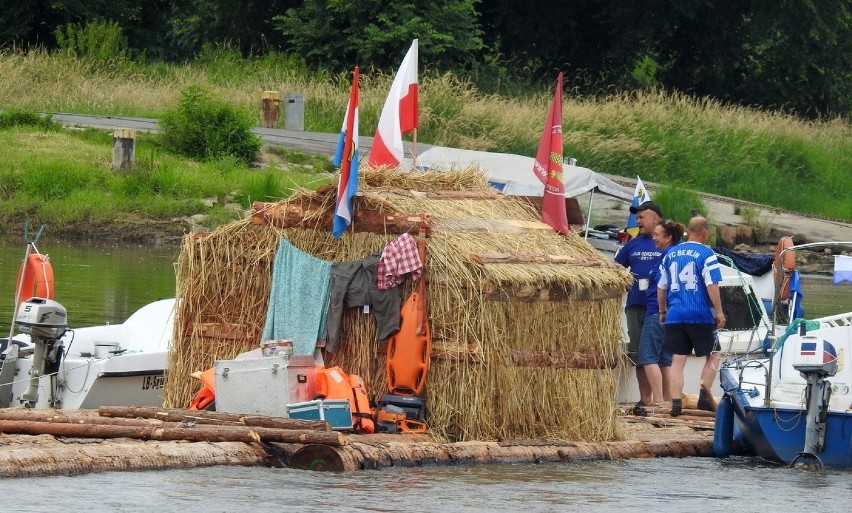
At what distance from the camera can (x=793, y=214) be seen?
34812 millimetres

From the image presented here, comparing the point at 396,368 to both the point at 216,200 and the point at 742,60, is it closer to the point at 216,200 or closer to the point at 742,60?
the point at 216,200

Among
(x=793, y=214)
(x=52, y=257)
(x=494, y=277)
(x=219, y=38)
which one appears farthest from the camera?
(x=219, y=38)

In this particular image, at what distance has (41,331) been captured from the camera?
506 inches

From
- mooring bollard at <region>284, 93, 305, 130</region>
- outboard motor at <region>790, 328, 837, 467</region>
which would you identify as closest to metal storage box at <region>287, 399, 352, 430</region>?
outboard motor at <region>790, 328, 837, 467</region>

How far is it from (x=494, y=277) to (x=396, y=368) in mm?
982

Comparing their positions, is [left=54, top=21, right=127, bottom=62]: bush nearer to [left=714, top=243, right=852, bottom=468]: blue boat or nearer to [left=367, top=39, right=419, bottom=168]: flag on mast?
[left=367, top=39, right=419, bottom=168]: flag on mast

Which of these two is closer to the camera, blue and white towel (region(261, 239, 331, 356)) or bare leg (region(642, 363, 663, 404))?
blue and white towel (region(261, 239, 331, 356))

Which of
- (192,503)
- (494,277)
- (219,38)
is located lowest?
(192,503)

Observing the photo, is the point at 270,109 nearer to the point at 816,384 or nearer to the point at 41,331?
the point at 41,331

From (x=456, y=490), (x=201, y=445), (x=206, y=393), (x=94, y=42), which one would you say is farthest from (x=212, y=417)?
(x=94, y=42)

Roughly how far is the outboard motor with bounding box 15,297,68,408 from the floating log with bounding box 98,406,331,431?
53.4 inches

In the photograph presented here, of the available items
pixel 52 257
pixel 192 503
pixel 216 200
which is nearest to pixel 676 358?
pixel 192 503

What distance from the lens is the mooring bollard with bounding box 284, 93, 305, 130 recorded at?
3562 cm

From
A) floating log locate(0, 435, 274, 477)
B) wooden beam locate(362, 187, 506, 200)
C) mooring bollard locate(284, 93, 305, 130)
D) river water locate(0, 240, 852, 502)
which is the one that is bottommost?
river water locate(0, 240, 852, 502)
